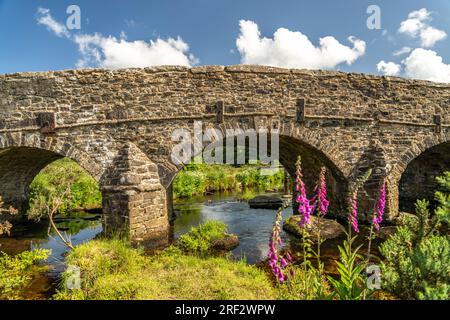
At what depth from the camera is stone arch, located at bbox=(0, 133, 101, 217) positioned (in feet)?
30.0

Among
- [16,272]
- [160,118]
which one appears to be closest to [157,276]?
[16,272]

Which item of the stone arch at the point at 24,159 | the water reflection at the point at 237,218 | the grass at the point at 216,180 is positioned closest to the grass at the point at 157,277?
the water reflection at the point at 237,218

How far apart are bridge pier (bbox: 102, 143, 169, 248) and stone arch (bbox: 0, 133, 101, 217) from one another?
0.87 metres

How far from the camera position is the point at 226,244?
353 inches

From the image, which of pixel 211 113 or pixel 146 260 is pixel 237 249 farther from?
pixel 211 113

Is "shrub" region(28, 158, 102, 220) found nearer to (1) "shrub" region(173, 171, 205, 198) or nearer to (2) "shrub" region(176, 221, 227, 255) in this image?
(1) "shrub" region(173, 171, 205, 198)

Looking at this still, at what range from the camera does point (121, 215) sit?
8.41 m

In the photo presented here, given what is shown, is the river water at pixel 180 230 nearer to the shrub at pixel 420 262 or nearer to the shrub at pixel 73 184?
the shrub at pixel 73 184

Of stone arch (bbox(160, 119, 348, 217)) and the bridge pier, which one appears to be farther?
stone arch (bbox(160, 119, 348, 217))

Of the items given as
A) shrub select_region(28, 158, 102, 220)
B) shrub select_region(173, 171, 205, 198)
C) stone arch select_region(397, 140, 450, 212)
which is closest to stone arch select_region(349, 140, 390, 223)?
stone arch select_region(397, 140, 450, 212)

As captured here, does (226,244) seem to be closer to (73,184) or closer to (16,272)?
(16,272)

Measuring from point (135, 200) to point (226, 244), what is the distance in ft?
9.78

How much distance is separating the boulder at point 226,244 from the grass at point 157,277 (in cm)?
150
